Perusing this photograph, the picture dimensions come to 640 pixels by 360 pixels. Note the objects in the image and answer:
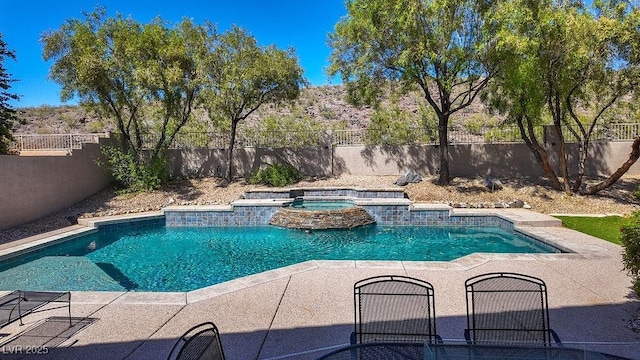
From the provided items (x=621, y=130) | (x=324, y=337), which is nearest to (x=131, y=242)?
(x=324, y=337)

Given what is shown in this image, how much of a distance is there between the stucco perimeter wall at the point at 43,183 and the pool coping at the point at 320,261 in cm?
148

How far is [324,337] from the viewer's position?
3.37 m

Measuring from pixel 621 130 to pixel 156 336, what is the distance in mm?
17171

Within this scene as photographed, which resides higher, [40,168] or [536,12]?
[536,12]

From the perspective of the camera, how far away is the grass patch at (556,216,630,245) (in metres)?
7.30

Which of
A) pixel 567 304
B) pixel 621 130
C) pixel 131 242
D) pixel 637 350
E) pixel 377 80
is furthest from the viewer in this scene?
pixel 621 130

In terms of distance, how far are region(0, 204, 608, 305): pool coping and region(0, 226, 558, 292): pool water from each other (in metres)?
0.27

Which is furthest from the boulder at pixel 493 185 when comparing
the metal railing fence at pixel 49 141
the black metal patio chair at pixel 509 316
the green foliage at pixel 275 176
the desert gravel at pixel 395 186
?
the metal railing fence at pixel 49 141

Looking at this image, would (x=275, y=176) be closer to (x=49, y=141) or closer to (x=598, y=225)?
(x=49, y=141)

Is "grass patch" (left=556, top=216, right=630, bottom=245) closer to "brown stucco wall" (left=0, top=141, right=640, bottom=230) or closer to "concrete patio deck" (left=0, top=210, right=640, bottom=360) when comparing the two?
"concrete patio deck" (left=0, top=210, right=640, bottom=360)

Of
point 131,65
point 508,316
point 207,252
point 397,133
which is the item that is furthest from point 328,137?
point 508,316

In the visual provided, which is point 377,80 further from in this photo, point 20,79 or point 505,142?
point 20,79

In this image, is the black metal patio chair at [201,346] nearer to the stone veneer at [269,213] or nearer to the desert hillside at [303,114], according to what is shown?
the stone veneer at [269,213]

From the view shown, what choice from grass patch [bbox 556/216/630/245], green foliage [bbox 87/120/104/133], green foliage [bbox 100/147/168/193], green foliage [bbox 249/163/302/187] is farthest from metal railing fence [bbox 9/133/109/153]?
grass patch [bbox 556/216/630/245]
